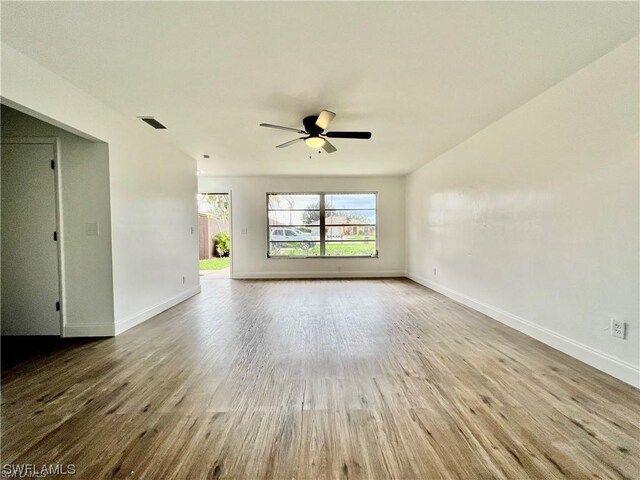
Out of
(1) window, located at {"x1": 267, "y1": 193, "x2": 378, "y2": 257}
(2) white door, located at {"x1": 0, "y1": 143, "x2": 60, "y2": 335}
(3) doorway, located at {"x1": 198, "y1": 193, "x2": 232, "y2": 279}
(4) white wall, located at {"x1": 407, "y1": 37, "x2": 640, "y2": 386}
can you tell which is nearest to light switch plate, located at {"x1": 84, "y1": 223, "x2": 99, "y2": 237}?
(2) white door, located at {"x1": 0, "y1": 143, "x2": 60, "y2": 335}

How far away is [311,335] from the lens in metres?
3.01

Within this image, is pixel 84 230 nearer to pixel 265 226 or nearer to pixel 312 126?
pixel 312 126

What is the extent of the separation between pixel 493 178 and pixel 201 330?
4048 millimetres

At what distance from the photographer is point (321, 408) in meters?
1.74

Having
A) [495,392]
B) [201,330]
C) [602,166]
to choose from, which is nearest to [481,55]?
[602,166]

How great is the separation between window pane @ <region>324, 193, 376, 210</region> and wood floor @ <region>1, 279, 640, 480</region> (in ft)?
14.0

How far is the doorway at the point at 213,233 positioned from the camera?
A: 32.4ft

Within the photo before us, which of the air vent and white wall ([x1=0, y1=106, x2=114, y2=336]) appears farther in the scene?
the air vent

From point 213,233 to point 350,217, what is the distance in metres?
6.26

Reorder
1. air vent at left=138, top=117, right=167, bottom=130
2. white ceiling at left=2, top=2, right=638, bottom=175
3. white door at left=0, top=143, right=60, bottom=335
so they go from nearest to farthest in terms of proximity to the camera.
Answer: white ceiling at left=2, top=2, right=638, bottom=175, white door at left=0, top=143, right=60, bottom=335, air vent at left=138, top=117, right=167, bottom=130

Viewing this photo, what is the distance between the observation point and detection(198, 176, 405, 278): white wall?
22.2ft

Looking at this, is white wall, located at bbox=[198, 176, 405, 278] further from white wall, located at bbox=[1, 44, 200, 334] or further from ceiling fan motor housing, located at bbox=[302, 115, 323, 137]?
ceiling fan motor housing, located at bbox=[302, 115, 323, 137]

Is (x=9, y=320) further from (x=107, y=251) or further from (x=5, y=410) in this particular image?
(x=5, y=410)

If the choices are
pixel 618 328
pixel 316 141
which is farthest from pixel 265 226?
pixel 618 328
